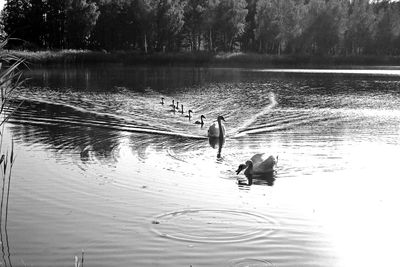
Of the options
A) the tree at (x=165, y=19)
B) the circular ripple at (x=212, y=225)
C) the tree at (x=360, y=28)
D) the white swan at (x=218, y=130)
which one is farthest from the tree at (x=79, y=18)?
the circular ripple at (x=212, y=225)

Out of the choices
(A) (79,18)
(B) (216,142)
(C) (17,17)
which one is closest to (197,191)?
(B) (216,142)

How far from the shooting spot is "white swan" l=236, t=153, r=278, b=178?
15.8 m

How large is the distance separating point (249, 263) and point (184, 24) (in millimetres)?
93185

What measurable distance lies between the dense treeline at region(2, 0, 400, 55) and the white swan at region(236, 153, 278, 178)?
74110mm

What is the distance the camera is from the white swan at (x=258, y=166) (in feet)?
51.7

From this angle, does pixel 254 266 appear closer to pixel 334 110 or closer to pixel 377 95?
pixel 334 110

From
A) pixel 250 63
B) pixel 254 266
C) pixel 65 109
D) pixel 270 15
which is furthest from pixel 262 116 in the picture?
pixel 270 15

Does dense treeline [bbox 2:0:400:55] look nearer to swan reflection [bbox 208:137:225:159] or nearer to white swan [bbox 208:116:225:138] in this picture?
white swan [bbox 208:116:225:138]

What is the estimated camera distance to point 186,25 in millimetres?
99812

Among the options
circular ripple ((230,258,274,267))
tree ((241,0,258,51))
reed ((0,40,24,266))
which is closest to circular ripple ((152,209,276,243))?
circular ripple ((230,258,274,267))

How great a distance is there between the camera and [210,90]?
143 ft

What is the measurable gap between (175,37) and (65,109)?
69.2 m

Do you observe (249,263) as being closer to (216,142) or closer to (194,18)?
(216,142)

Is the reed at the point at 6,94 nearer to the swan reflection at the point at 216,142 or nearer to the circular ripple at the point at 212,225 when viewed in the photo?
the circular ripple at the point at 212,225
